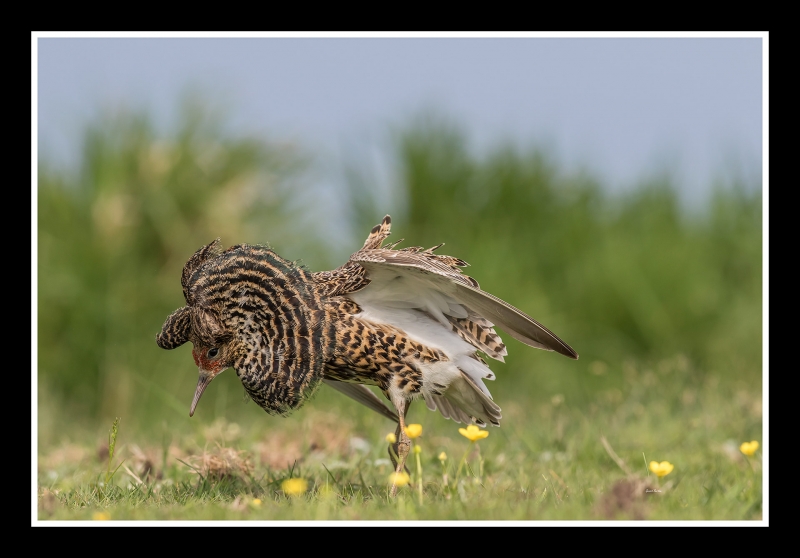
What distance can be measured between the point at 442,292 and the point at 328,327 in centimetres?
61

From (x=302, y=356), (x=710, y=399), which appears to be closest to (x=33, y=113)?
(x=302, y=356)

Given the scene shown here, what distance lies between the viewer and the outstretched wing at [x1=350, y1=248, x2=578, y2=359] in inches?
168

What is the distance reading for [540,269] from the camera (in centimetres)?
1176

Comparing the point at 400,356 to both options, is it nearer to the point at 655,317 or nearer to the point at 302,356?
the point at 302,356

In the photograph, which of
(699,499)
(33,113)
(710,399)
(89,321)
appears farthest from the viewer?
(89,321)

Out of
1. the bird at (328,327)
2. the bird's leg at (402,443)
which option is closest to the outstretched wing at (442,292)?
the bird at (328,327)

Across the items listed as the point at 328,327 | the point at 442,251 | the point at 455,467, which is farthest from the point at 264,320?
the point at 442,251

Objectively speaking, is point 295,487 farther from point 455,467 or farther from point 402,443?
point 455,467

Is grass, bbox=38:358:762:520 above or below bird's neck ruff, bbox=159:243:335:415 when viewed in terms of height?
below

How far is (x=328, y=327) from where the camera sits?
4480 millimetres

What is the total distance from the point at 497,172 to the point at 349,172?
204 centimetres

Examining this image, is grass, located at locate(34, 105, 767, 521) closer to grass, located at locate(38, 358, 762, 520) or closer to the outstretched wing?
grass, located at locate(38, 358, 762, 520)

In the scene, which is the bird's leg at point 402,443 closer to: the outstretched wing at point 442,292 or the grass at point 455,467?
the grass at point 455,467

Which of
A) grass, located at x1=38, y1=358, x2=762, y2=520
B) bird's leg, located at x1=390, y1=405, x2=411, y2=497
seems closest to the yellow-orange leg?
bird's leg, located at x1=390, y1=405, x2=411, y2=497
